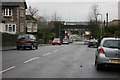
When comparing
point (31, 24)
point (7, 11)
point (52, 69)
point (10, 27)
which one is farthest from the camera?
point (31, 24)

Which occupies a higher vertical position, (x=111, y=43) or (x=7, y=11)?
(x=7, y=11)

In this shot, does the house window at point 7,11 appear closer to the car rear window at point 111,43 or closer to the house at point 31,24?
the house at point 31,24

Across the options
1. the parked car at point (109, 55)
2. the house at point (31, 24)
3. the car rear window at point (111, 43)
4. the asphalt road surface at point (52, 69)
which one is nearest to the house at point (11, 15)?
the house at point (31, 24)

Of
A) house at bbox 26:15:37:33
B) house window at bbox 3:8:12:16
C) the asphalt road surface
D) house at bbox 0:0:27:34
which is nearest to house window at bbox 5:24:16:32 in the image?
house at bbox 0:0:27:34

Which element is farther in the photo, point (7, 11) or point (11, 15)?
point (11, 15)

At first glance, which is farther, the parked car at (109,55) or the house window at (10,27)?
the house window at (10,27)

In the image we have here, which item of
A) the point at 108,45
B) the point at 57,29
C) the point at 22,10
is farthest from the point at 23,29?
the point at 108,45

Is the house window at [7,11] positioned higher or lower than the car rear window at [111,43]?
higher

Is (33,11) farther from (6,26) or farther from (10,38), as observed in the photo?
(10,38)

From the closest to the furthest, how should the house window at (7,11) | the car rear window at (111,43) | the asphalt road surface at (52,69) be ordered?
the asphalt road surface at (52,69), the car rear window at (111,43), the house window at (7,11)

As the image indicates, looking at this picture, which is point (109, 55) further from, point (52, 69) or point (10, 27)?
point (10, 27)

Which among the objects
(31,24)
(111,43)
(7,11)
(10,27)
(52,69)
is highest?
(7,11)

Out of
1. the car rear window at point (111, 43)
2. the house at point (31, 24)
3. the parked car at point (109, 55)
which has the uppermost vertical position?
the house at point (31, 24)

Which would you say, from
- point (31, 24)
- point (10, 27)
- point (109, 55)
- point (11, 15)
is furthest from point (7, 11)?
point (109, 55)
